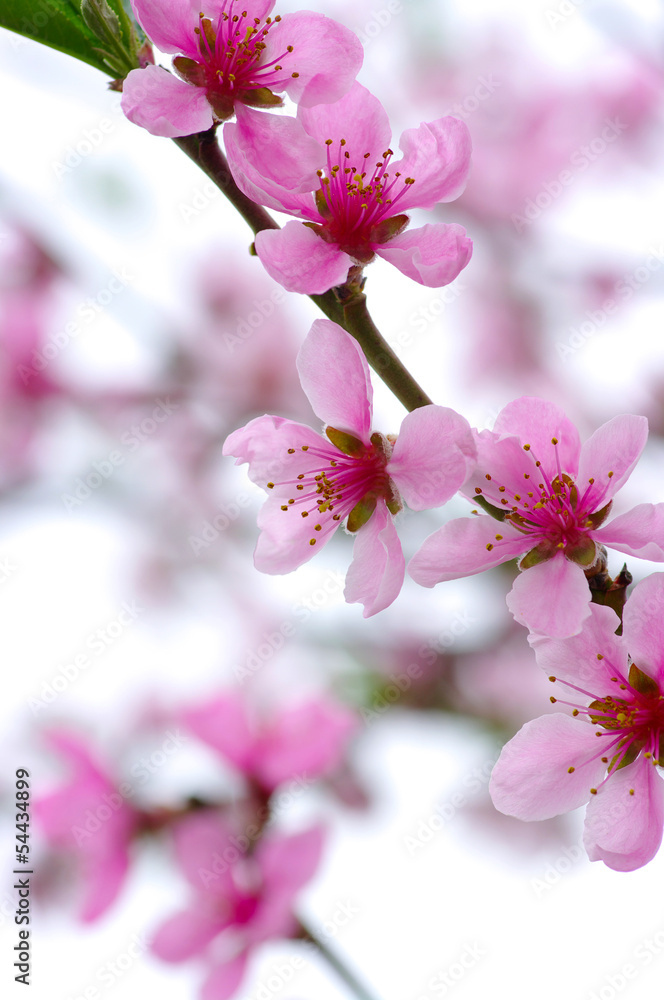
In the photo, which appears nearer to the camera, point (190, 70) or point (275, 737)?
point (190, 70)

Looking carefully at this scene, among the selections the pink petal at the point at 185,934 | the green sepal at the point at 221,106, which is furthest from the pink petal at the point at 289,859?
the green sepal at the point at 221,106

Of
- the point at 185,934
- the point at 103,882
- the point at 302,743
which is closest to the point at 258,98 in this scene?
the point at 302,743

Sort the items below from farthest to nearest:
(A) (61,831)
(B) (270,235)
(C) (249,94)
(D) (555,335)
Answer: (D) (555,335) → (A) (61,831) → (C) (249,94) → (B) (270,235)

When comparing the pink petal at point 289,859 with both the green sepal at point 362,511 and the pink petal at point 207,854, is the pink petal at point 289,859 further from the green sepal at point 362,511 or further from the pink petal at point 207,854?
the green sepal at point 362,511

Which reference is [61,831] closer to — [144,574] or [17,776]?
[17,776]

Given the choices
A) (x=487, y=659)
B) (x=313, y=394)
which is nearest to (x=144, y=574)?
(x=487, y=659)

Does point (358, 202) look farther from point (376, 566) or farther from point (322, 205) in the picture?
point (376, 566)

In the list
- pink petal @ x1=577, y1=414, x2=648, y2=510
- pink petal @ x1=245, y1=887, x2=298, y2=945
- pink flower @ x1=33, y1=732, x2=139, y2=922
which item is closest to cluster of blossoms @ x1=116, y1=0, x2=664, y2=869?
pink petal @ x1=577, y1=414, x2=648, y2=510
